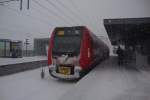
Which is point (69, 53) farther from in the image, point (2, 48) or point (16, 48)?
point (16, 48)

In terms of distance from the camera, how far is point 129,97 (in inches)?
206

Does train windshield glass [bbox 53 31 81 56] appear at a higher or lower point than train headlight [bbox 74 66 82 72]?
higher

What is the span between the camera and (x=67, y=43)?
9.63 metres

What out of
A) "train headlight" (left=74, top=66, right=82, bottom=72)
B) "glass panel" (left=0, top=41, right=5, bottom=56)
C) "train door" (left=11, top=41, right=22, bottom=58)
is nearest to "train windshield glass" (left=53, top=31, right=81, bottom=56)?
"train headlight" (left=74, top=66, right=82, bottom=72)

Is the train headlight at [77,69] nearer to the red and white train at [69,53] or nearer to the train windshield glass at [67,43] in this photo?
the red and white train at [69,53]

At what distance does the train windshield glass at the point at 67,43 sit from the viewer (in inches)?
369

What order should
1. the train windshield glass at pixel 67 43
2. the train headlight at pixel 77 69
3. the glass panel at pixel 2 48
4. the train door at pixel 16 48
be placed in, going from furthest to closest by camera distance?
the train door at pixel 16 48 < the glass panel at pixel 2 48 < the train windshield glass at pixel 67 43 < the train headlight at pixel 77 69

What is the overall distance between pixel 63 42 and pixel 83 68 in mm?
1612

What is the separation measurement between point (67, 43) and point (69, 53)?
0.59 m

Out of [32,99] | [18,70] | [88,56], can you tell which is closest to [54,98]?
[32,99]

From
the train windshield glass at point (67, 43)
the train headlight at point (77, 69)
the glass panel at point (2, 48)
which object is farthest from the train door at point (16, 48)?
the train headlight at point (77, 69)

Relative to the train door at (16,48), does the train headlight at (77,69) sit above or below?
below

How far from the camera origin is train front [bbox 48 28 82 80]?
30.0 feet

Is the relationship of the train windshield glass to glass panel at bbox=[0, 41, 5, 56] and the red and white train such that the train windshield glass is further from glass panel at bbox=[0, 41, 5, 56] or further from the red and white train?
glass panel at bbox=[0, 41, 5, 56]
